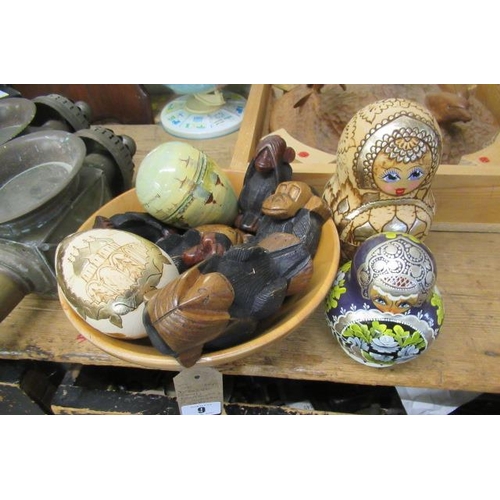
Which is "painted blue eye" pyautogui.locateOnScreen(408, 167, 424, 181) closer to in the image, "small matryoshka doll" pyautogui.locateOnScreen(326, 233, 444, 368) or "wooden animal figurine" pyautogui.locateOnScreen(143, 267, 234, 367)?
"small matryoshka doll" pyautogui.locateOnScreen(326, 233, 444, 368)

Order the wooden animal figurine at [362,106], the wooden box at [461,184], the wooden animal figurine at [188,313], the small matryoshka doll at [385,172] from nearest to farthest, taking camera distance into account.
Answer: the wooden animal figurine at [188,313] → the small matryoshka doll at [385,172] → the wooden box at [461,184] → the wooden animal figurine at [362,106]

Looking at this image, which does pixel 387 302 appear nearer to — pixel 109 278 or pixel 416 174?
pixel 416 174

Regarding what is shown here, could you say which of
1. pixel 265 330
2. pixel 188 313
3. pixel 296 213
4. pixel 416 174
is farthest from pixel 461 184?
pixel 188 313

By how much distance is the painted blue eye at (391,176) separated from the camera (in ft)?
1.88

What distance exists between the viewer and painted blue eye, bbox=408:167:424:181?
0.57 meters

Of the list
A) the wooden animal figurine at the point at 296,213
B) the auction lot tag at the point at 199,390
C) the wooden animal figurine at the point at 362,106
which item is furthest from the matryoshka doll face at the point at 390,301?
the wooden animal figurine at the point at 362,106

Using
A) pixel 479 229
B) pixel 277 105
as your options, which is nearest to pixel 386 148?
pixel 479 229

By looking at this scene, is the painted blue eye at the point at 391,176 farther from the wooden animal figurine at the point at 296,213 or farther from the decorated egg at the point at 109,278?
the decorated egg at the point at 109,278

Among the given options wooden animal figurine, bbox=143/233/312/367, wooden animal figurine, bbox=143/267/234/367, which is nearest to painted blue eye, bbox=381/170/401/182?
wooden animal figurine, bbox=143/233/312/367

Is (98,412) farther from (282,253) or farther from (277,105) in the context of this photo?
(277,105)

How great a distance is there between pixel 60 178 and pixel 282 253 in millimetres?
374

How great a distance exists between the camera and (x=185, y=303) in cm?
43

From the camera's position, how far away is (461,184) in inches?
30.0

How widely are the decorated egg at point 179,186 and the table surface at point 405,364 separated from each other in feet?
0.69
